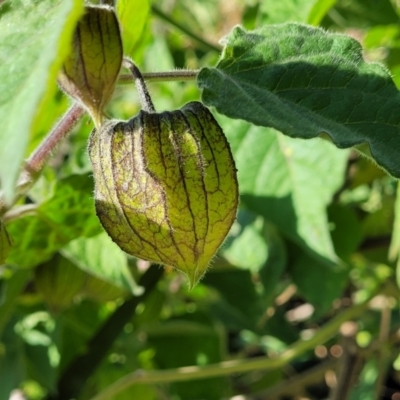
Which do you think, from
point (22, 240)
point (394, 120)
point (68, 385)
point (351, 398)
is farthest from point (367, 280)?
point (394, 120)

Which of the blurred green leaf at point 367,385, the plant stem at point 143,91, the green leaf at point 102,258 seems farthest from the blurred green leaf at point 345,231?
the plant stem at point 143,91

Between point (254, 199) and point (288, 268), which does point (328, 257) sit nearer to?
point (254, 199)

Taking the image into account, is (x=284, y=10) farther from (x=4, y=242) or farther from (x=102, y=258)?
(x=4, y=242)

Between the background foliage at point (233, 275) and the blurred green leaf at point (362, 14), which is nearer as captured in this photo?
the background foliage at point (233, 275)

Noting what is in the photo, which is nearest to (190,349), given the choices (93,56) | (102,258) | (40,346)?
(40,346)

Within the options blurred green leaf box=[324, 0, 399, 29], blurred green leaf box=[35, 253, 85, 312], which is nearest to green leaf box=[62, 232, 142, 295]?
blurred green leaf box=[35, 253, 85, 312]

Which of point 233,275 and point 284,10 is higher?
point 284,10

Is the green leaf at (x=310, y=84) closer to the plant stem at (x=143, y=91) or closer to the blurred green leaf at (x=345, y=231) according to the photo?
the plant stem at (x=143, y=91)

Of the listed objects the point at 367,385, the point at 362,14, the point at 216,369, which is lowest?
the point at 367,385
